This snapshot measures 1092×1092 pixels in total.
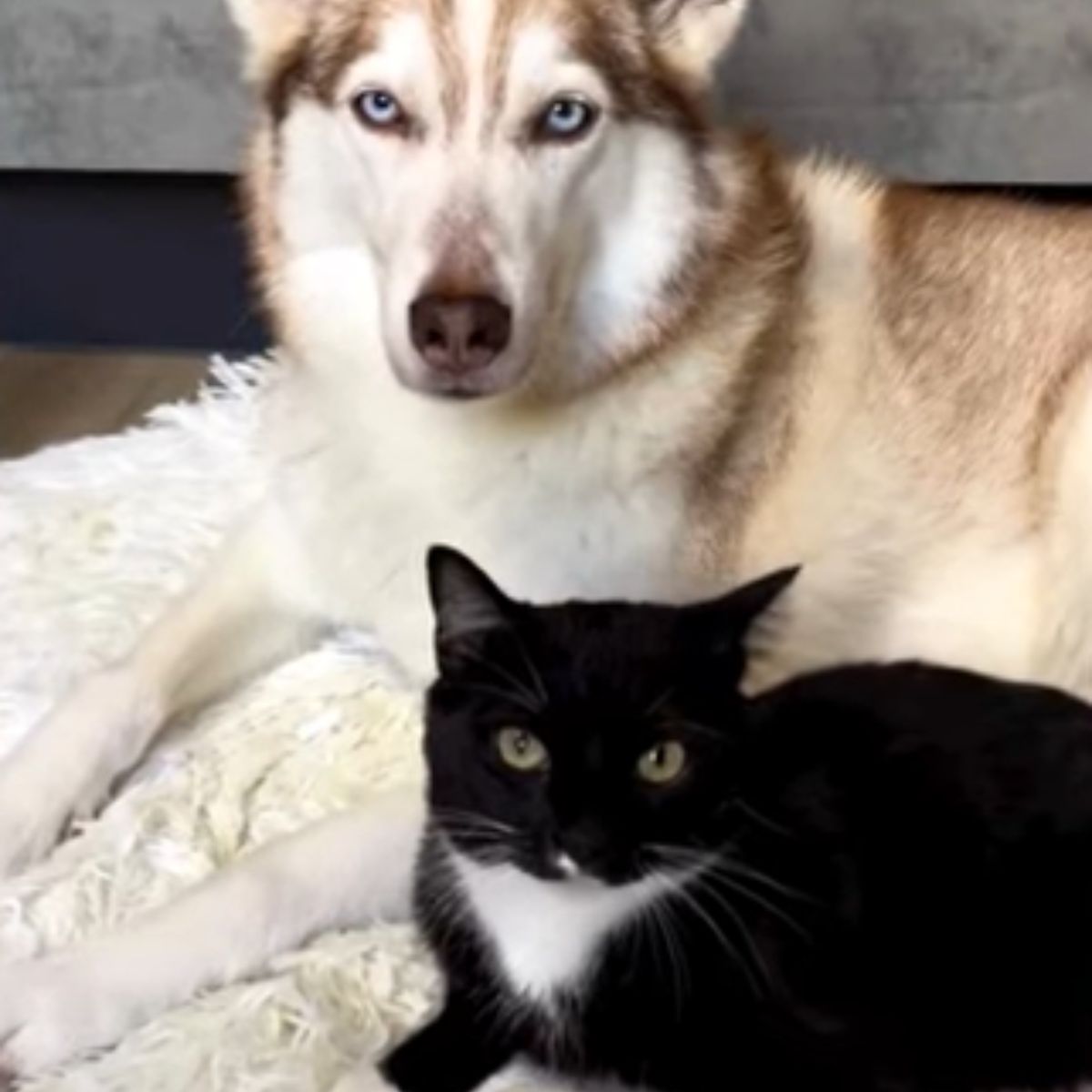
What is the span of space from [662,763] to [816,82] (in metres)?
1.40

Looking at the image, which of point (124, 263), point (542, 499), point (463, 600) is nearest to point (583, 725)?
point (463, 600)

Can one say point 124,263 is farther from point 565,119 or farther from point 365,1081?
point 365,1081

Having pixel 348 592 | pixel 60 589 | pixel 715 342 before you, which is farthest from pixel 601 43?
pixel 60 589

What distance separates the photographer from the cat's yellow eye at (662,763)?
149 cm

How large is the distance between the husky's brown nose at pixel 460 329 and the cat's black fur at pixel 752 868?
203mm

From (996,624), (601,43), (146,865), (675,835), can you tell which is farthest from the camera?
(996,624)

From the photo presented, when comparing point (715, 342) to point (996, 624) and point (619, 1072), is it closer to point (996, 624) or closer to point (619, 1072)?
point (996, 624)

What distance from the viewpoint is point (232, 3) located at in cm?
192

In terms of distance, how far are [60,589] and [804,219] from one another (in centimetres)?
82

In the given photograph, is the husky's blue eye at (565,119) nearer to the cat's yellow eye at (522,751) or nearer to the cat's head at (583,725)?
the cat's head at (583,725)

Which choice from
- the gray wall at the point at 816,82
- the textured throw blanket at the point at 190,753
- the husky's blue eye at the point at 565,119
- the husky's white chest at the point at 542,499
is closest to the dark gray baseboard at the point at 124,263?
the gray wall at the point at 816,82

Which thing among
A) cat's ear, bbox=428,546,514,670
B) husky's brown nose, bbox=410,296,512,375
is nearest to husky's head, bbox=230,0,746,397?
husky's brown nose, bbox=410,296,512,375

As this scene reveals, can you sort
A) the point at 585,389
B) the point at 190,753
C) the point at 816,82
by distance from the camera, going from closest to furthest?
the point at 585,389 < the point at 190,753 < the point at 816,82

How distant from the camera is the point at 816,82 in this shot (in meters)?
2.71
